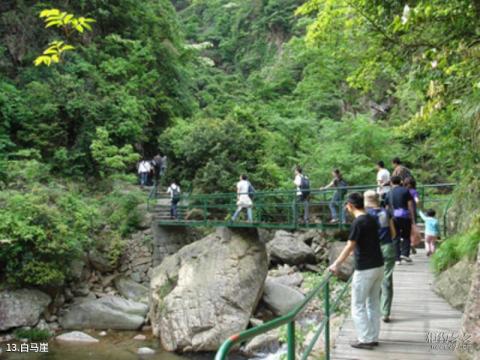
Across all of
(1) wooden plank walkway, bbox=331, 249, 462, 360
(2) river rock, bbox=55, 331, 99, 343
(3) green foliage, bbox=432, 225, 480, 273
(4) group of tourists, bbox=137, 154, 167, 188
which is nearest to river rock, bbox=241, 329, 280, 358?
(2) river rock, bbox=55, 331, 99, 343

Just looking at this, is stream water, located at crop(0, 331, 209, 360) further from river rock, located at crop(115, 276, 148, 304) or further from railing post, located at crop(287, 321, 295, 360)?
railing post, located at crop(287, 321, 295, 360)

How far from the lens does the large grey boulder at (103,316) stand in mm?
14930

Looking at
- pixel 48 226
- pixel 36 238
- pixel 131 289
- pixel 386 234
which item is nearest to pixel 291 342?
pixel 386 234

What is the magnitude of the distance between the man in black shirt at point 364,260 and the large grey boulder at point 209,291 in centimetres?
838

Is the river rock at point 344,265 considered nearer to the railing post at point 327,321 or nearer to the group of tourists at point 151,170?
the group of tourists at point 151,170

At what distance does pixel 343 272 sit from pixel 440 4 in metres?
10.9

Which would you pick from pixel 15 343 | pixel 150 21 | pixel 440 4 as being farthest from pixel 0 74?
pixel 440 4

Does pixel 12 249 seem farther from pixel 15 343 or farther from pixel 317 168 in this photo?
pixel 317 168

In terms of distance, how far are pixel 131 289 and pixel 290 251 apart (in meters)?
6.41

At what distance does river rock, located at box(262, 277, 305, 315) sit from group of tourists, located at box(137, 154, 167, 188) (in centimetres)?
971

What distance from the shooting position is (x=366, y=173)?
1930 centimetres

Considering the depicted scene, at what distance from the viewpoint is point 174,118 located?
25.1 metres

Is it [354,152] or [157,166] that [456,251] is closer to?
[354,152]

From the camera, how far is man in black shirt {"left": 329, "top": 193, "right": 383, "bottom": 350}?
4.91m
